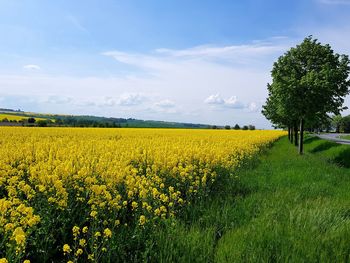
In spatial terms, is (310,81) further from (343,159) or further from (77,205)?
(77,205)

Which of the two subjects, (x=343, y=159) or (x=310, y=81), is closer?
(x=343, y=159)

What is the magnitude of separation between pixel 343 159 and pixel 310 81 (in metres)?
4.93

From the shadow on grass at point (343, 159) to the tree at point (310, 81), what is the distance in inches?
107

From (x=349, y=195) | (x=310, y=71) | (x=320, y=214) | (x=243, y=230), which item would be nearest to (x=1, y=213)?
(x=243, y=230)

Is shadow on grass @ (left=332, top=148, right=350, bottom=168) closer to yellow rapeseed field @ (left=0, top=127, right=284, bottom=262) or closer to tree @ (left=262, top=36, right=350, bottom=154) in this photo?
tree @ (left=262, top=36, right=350, bottom=154)

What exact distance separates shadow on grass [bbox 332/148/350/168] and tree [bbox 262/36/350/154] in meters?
2.72

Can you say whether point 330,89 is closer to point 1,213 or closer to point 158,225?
point 158,225

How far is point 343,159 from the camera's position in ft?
62.7

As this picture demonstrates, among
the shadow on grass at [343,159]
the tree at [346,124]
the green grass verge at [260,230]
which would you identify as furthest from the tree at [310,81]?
the tree at [346,124]

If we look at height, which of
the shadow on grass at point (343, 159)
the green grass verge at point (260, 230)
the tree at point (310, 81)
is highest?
the tree at point (310, 81)

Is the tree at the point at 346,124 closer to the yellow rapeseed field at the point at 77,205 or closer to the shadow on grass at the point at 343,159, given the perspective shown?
the shadow on grass at the point at 343,159

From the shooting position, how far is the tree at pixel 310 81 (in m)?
20.5

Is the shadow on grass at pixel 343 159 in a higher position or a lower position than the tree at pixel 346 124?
lower

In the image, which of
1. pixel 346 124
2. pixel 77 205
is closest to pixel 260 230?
pixel 77 205
